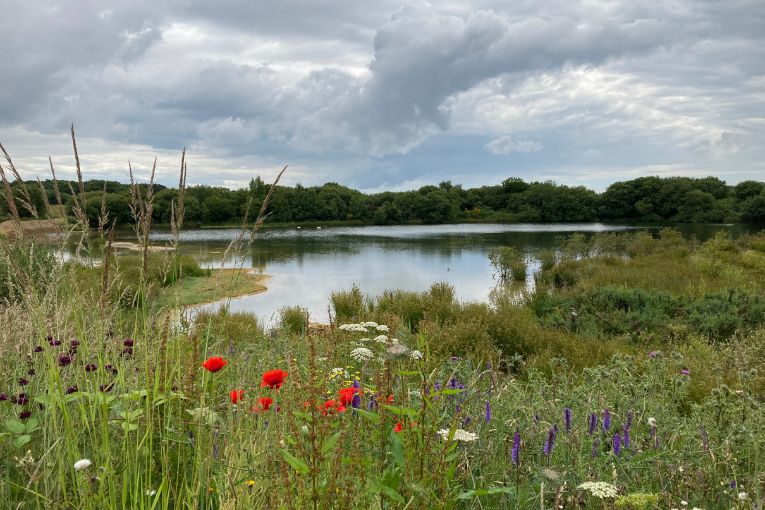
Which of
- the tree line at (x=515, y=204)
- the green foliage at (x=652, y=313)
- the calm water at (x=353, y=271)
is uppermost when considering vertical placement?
the tree line at (x=515, y=204)

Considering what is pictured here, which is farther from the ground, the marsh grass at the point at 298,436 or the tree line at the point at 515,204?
the tree line at the point at 515,204

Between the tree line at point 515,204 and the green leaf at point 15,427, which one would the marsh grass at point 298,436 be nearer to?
the green leaf at point 15,427

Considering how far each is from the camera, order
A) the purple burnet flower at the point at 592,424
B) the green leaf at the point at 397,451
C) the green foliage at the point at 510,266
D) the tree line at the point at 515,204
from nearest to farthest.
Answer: the green leaf at the point at 397,451
the purple burnet flower at the point at 592,424
the green foliage at the point at 510,266
the tree line at the point at 515,204

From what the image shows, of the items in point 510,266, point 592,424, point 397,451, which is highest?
point 397,451

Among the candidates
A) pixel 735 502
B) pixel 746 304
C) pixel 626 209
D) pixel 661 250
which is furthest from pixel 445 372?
pixel 626 209

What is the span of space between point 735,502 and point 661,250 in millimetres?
23486

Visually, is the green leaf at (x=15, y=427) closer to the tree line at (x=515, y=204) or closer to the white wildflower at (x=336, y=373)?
the white wildflower at (x=336, y=373)

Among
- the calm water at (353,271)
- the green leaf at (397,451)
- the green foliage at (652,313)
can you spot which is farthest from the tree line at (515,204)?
the green leaf at (397,451)

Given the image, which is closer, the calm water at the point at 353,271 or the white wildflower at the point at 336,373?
the white wildflower at the point at 336,373

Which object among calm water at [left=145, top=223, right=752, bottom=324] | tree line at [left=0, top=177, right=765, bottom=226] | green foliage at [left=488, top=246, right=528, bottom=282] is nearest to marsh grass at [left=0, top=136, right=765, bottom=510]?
calm water at [left=145, top=223, right=752, bottom=324]

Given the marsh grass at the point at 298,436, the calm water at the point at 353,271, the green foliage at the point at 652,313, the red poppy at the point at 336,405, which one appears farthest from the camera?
the calm water at the point at 353,271

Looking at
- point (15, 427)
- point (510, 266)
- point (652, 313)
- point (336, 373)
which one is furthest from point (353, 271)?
point (15, 427)

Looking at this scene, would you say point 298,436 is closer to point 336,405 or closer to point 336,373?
point 336,405

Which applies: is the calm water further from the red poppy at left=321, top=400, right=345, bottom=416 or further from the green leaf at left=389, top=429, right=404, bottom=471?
the green leaf at left=389, top=429, right=404, bottom=471
